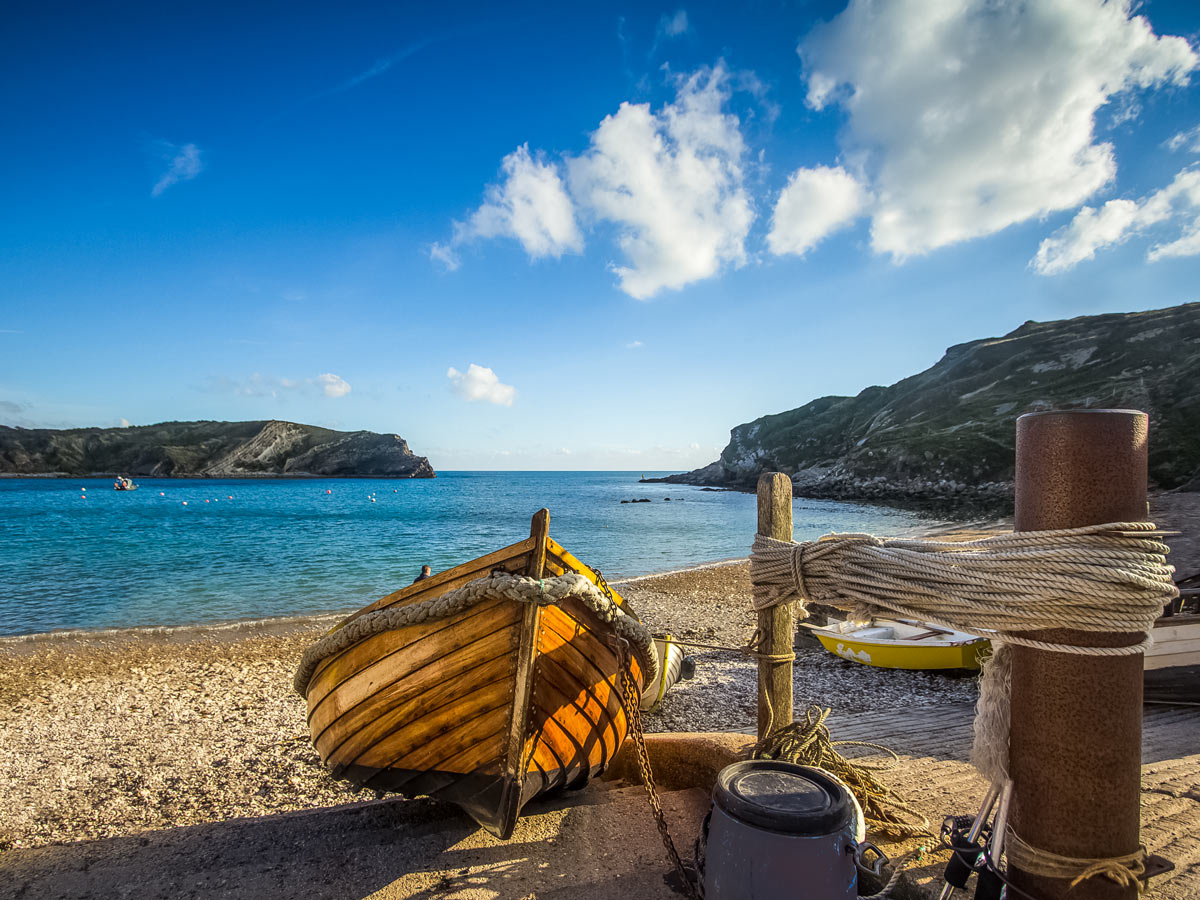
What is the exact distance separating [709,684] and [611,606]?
5.95 metres

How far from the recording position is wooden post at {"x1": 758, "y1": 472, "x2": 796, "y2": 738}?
11.1 feet

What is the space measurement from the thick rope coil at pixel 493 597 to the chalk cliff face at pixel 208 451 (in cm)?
13942

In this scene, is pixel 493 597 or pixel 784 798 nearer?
pixel 784 798

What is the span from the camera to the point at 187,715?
789 cm

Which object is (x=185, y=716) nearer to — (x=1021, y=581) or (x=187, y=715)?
(x=187, y=715)

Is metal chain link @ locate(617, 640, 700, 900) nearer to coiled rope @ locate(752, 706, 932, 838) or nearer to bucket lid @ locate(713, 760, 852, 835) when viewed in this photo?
coiled rope @ locate(752, 706, 932, 838)

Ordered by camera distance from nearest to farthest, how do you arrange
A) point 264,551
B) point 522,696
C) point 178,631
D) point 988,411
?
point 522,696 → point 178,631 → point 264,551 → point 988,411

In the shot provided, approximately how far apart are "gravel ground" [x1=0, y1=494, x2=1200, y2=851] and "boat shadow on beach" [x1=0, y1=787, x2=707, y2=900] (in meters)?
0.88

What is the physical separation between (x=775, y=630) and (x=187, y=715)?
8.24 m

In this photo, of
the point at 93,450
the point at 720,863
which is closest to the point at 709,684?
the point at 720,863

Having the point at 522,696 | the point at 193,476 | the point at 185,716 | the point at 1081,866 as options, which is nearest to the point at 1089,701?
the point at 1081,866

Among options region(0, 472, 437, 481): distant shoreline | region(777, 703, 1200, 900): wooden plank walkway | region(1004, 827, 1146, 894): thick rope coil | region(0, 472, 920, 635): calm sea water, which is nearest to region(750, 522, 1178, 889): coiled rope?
region(1004, 827, 1146, 894): thick rope coil

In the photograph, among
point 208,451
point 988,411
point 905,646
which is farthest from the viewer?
point 208,451

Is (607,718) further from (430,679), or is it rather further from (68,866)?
(68,866)
